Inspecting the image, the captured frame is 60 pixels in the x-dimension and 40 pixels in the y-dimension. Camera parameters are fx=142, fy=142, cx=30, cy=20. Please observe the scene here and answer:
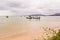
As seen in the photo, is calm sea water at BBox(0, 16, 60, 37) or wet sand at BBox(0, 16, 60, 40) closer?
wet sand at BBox(0, 16, 60, 40)

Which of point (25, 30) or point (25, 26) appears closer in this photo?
point (25, 30)

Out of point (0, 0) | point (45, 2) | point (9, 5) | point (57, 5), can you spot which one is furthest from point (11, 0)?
point (57, 5)

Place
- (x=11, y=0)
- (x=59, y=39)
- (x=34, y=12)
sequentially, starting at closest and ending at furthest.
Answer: (x=59, y=39) < (x=11, y=0) < (x=34, y=12)

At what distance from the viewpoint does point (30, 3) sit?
3.86m

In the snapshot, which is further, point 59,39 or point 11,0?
point 11,0

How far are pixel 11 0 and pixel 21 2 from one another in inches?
10.9

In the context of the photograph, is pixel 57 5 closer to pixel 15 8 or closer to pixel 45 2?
pixel 45 2

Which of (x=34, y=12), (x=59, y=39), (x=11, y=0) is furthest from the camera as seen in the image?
(x=34, y=12)

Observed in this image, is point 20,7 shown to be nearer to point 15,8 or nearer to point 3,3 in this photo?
point 15,8

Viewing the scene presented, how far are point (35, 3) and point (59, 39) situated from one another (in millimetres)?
1508

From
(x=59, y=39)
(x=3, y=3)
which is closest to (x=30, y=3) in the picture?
(x=3, y=3)

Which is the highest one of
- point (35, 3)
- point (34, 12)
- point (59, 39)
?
point (35, 3)

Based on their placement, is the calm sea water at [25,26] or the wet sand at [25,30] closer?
the wet sand at [25,30]

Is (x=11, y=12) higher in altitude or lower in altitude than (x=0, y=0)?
lower
